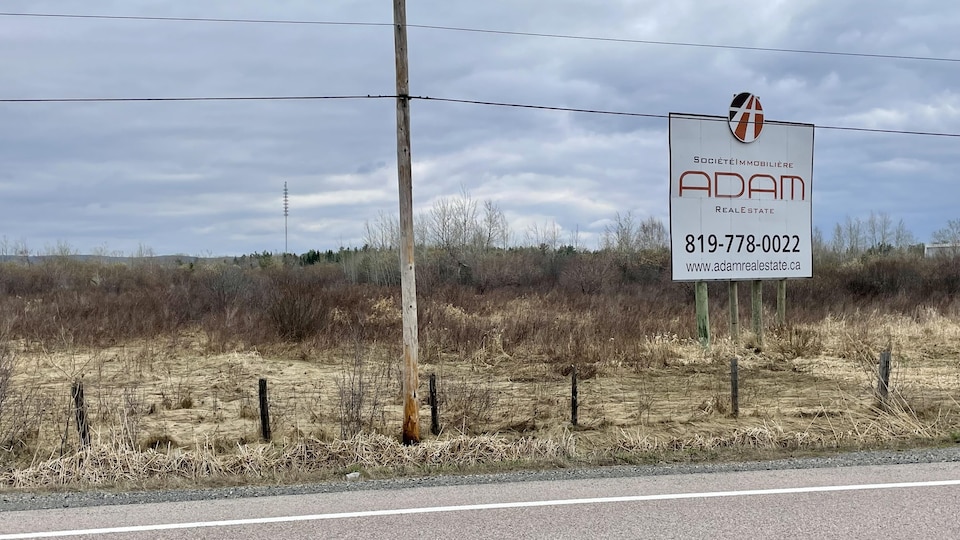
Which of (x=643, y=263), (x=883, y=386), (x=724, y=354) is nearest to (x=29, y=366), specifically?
(x=724, y=354)

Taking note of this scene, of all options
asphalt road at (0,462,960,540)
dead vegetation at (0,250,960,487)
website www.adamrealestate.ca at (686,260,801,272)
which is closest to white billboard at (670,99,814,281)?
website www.adamrealestate.ca at (686,260,801,272)

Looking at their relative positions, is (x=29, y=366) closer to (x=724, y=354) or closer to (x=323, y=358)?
(x=323, y=358)

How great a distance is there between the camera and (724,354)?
15.8 m

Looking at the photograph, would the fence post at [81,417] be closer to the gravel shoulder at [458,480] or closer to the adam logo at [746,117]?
the gravel shoulder at [458,480]

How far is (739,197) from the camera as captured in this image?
1578 cm

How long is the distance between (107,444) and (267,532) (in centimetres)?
368

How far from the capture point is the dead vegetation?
27.7 feet

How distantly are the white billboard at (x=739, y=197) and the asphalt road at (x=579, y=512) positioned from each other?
8755 millimetres

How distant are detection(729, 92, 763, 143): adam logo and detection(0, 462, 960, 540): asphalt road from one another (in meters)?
9.81

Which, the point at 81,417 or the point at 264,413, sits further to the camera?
the point at 264,413

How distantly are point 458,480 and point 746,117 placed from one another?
1139 centimetres

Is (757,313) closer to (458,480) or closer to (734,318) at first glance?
(734,318)

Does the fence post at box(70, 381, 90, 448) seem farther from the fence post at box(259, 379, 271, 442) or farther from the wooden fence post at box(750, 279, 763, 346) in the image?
the wooden fence post at box(750, 279, 763, 346)

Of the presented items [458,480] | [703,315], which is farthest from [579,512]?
[703,315]
